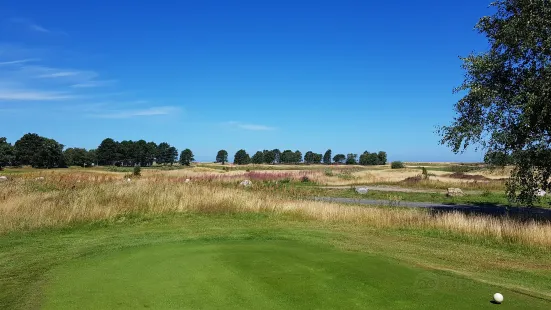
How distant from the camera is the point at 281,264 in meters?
8.70

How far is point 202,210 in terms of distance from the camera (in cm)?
1806

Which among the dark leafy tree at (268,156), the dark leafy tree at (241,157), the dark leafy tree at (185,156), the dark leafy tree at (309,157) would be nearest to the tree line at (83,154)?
the dark leafy tree at (185,156)

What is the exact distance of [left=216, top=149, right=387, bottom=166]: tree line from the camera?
14688 centimetres

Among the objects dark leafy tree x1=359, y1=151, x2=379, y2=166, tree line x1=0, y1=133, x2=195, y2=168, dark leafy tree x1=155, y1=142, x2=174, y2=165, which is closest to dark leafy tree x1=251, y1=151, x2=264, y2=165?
tree line x1=0, y1=133, x2=195, y2=168

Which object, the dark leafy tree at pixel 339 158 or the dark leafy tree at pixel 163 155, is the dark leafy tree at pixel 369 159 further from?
the dark leafy tree at pixel 163 155


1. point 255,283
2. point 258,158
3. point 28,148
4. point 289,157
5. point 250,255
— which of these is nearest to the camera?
point 255,283

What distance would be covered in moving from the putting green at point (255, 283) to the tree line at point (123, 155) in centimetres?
9011

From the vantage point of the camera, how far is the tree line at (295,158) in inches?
5782

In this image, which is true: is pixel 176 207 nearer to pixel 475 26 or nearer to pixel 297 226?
pixel 297 226

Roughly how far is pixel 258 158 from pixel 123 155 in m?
50.5

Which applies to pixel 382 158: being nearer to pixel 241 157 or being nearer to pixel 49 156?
pixel 241 157

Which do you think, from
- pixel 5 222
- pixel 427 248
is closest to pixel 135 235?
pixel 5 222

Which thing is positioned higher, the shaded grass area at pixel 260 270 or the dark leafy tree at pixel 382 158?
the dark leafy tree at pixel 382 158

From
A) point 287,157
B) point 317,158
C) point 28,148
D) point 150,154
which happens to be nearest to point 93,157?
point 150,154
